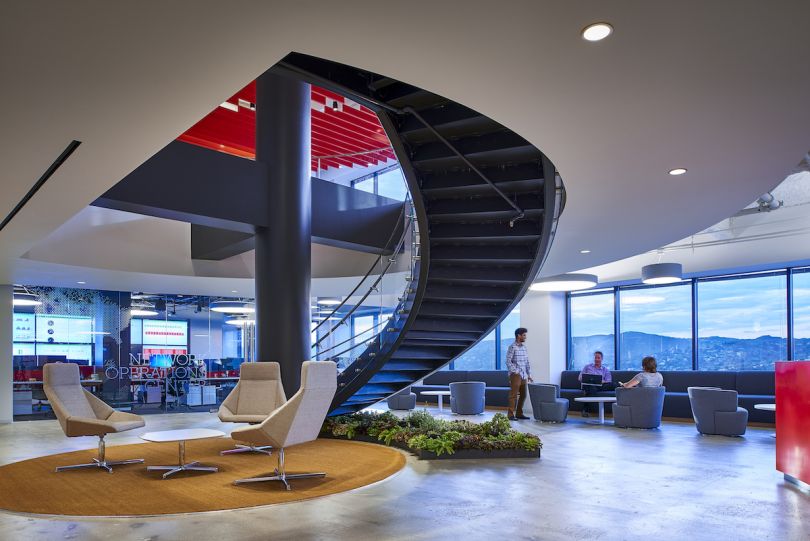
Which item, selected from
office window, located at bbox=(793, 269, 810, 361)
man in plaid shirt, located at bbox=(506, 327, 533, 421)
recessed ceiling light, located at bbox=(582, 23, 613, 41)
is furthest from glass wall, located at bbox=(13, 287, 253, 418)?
recessed ceiling light, located at bbox=(582, 23, 613, 41)

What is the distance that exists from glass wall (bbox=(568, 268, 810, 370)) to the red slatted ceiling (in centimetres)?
674

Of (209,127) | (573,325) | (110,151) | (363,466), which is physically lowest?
(363,466)

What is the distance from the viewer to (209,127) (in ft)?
56.2

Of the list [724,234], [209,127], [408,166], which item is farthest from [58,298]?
[724,234]

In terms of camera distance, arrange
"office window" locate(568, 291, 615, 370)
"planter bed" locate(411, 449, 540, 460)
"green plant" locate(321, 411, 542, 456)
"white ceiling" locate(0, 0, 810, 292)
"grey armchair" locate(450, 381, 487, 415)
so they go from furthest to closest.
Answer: "office window" locate(568, 291, 615, 370) < "grey armchair" locate(450, 381, 487, 415) < "green plant" locate(321, 411, 542, 456) < "planter bed" locate(411, 449, 540, 460) < "white ceiling" locate(0, 0, 810, 292)

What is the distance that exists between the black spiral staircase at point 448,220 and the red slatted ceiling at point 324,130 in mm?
5883

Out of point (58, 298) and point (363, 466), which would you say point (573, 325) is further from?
point (58, 298)

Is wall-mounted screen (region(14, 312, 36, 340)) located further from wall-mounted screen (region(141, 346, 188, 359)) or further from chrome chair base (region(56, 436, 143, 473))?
chrome chair base (region(56, 436, 143, 473))

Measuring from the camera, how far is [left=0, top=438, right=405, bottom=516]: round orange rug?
237 inches

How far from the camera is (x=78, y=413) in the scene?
858 centimetres

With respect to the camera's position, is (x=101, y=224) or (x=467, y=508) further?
(x=101, y=224)

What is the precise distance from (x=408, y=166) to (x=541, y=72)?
3.75 meters

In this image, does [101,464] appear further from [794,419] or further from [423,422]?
[794,419]

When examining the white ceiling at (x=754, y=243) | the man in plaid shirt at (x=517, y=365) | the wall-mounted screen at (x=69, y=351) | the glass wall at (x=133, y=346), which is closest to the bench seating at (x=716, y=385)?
the white ceiling at (x=754, y=243)
